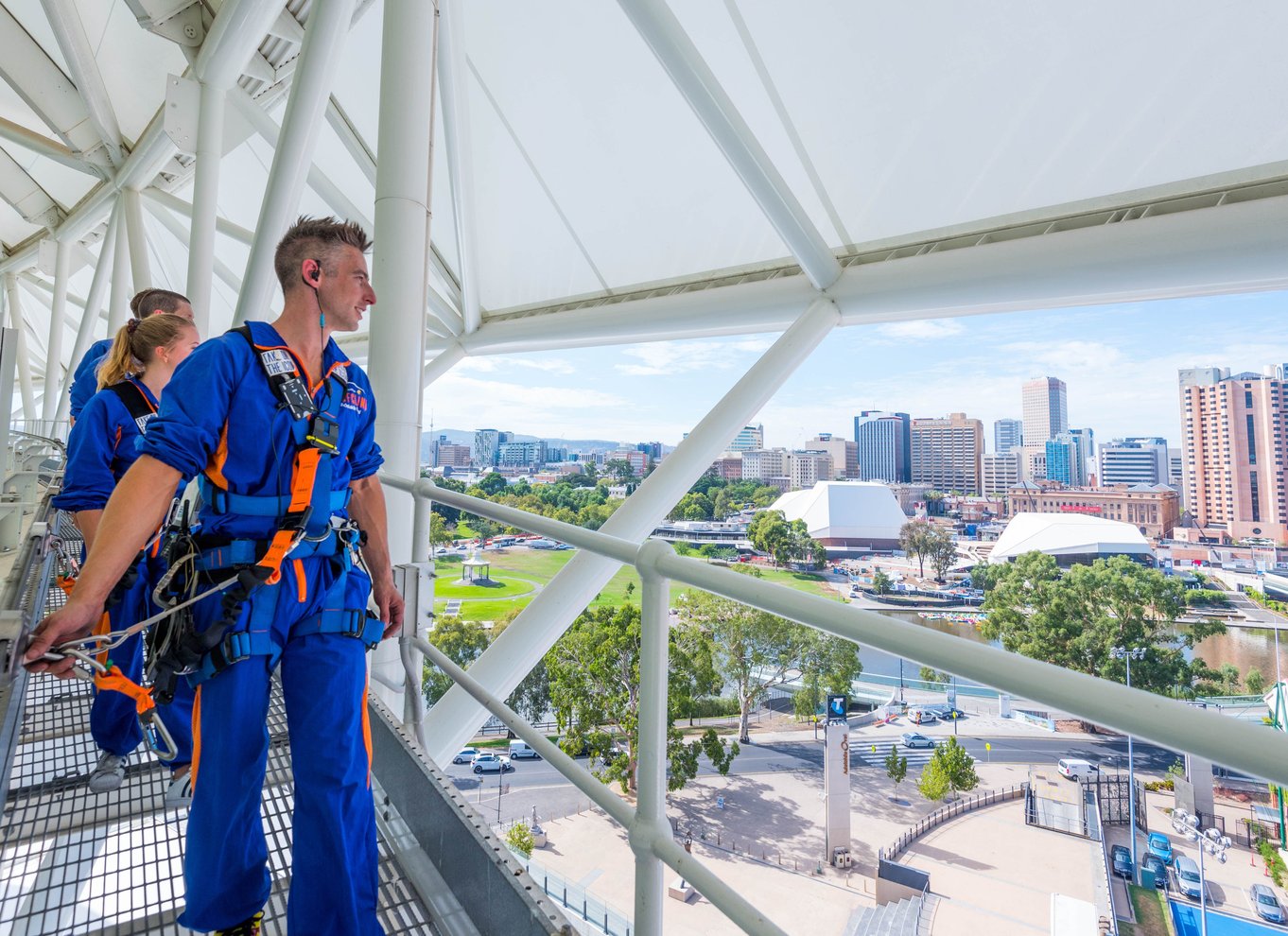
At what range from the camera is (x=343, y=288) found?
4.27 feet

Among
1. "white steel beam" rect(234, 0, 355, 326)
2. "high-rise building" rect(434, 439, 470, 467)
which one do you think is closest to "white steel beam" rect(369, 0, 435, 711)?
"white steel beam" rect(234, 0, 355, 326)

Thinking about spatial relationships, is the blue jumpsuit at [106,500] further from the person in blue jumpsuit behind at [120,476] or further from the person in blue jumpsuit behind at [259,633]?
the person in blue jumpsuit behind at [259,633]

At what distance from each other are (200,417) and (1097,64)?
2980mm

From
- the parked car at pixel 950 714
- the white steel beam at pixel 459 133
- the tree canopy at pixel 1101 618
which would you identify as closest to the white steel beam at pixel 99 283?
the white steel beam at pixel 459 133

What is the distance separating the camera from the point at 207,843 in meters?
1.07

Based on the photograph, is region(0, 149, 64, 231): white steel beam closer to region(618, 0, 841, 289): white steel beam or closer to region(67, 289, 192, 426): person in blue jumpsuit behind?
region(67, 289, 192, 426): person in blue jumpsuit behind

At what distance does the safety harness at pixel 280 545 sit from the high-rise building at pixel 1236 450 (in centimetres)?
375

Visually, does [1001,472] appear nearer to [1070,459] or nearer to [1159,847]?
[1070,459]

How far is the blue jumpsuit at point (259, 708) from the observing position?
1.07 meters

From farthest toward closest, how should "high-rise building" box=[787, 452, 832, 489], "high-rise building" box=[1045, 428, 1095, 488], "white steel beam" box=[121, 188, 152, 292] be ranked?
"high-rise building" box=[787, 452, 832, 489], "high-rise building" box=[1045, 428, 1095, 488], "white steel beam" box=[121, 188, 152, 292]

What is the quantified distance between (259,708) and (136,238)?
7.92m

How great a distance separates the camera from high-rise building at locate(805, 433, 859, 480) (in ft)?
31.1

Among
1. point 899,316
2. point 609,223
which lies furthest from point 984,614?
point 609,223

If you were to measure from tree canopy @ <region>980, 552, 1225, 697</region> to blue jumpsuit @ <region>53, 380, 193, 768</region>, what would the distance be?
12.1 feet
